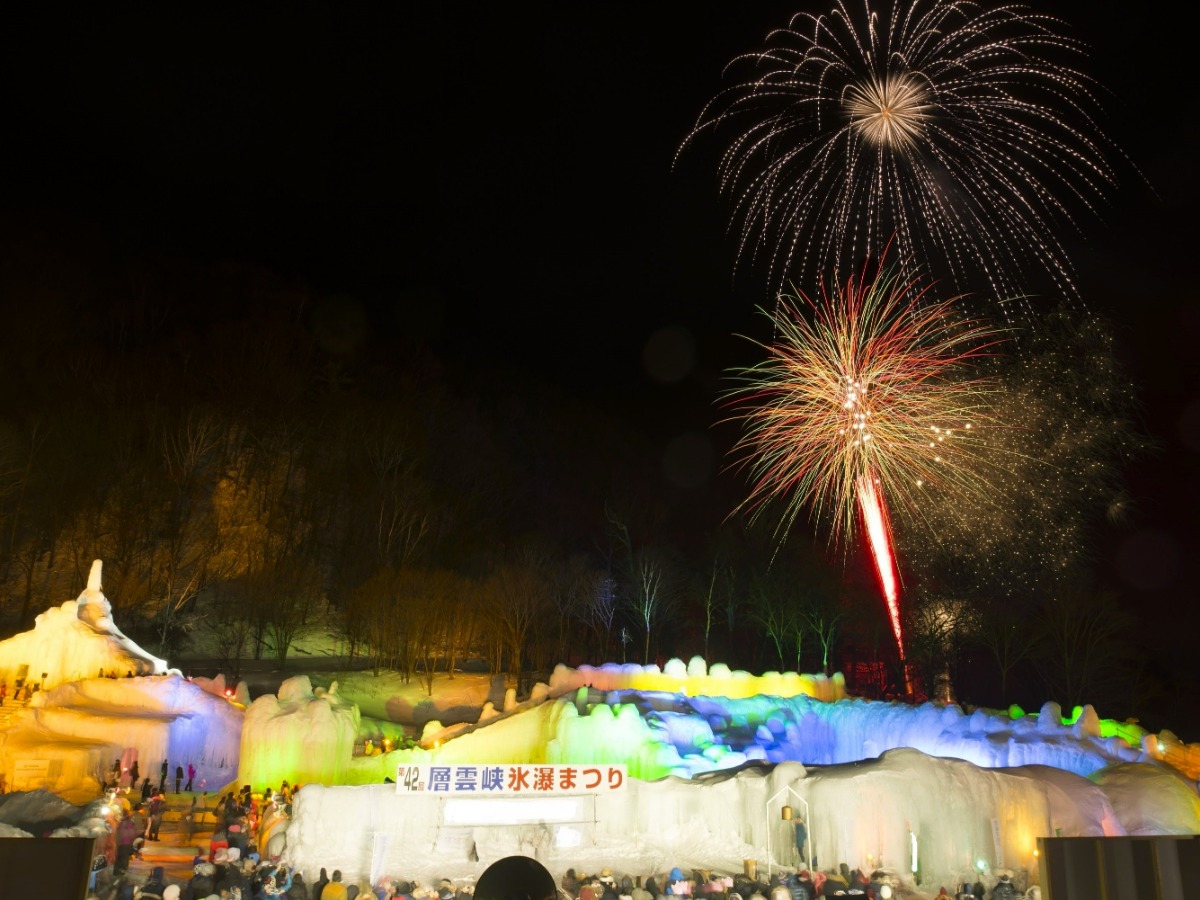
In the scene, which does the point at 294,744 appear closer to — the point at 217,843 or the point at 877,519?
the point at 217,843

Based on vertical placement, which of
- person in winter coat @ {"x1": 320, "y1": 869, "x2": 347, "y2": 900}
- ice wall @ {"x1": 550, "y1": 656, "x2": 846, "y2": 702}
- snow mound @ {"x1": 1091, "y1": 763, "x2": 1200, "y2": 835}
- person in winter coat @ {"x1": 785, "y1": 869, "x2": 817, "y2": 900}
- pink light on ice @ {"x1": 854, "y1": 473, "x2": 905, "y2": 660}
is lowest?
person in winter coat @ {"x1": 320, "y1": 869, "x2": 347, "y2": 900}

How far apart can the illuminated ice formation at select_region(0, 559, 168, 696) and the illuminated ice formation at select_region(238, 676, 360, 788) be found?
224 inches

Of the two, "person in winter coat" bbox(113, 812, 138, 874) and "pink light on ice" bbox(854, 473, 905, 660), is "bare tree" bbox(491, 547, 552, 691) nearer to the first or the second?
"pink light on ice" bbox(854, 473, 905, 660)

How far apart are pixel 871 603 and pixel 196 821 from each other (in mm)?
35104

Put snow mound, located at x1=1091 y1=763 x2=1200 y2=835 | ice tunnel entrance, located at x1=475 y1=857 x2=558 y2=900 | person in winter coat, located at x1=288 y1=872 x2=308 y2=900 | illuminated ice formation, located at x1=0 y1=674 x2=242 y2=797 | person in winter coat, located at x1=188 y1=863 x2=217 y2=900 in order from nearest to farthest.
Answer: ice tunnel entrance, located at x1=475 y1=857 x2=558 y2=900 < person in winter coat, located at x1=188 y1=863 x2=217 y2=900 < person in winter coat, located at x1=288 y1=872 x2=308 y2=900 < snow mound, located at x1=1091 y1=763 x2=1200 y2=835 < illuminated ice formation, located at x1=0 y1=674 x2=242 y2=797

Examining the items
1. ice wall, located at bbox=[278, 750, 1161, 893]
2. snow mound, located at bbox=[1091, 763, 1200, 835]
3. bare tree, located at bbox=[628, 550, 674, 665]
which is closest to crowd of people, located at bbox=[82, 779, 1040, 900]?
ice wall, located at bbox=[278, 750, 1161, 893]

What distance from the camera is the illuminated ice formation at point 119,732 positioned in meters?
20.9

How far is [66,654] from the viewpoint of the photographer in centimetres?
2638

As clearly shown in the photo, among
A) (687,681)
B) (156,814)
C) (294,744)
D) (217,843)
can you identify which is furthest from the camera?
(687,681)

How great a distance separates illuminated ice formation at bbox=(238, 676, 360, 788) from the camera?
22.0 m

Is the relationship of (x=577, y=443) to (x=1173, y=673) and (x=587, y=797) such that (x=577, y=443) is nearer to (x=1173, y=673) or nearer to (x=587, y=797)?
(x=1173, y=673)

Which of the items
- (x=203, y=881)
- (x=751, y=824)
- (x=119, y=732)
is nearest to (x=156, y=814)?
(x=203, y=881)

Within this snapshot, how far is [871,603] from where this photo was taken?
152 ft

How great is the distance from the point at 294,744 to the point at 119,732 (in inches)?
174
